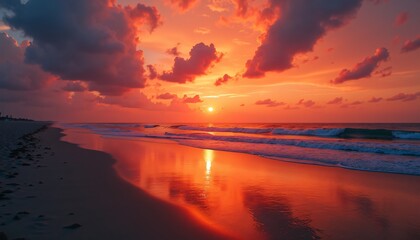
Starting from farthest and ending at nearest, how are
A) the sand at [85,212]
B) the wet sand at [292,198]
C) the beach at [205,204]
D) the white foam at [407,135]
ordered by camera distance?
the white foam at [407,135]
the wet sand at [292,198]
the beach at [205,204]
the sand at [85,212]

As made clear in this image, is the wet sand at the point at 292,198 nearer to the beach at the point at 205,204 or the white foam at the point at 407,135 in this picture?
the beach at the point at 205,204

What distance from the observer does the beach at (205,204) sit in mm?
5297

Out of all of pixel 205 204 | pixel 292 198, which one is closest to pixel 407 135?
pixel 292 198

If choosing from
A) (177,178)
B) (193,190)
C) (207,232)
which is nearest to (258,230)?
(207,232)

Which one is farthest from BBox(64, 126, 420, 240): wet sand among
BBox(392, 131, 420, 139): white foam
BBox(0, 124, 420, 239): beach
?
BBox(392, 131, 420, 139): white foam

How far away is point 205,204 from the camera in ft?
23.8

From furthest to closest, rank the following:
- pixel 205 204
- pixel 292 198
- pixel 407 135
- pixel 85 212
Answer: pixel 407 135 < pixel 292 198 < pixel 205 204 < pixel 85 212

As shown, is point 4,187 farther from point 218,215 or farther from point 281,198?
point 281,198

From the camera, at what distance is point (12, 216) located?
18.1 feet

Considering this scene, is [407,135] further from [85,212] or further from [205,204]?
[85,212]

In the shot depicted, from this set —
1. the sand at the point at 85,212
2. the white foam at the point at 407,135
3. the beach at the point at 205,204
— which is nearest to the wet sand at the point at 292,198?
the beach at the point at 205,204

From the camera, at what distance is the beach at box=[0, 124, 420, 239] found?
5.30m

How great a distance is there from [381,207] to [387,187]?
291 cm

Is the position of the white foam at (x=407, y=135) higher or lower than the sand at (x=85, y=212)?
higher
